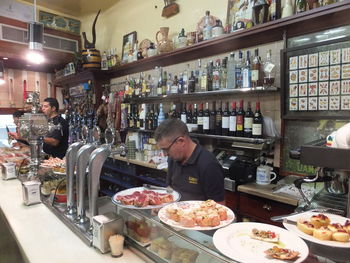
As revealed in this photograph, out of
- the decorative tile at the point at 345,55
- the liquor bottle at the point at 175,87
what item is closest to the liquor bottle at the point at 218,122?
the liquor bottle at the point at 175,87

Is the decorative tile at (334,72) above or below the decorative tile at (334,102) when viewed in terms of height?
above

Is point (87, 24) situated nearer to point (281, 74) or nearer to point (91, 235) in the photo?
point (281, 74)

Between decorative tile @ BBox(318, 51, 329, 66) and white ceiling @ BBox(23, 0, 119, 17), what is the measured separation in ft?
13.8

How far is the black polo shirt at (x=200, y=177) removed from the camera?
176cm

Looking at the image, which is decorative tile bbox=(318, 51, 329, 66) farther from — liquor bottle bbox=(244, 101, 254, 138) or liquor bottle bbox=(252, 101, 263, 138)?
liquor bottle bbox=(244, 101, 254, 138)

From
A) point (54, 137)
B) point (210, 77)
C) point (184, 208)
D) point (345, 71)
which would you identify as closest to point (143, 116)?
point (54, 137)

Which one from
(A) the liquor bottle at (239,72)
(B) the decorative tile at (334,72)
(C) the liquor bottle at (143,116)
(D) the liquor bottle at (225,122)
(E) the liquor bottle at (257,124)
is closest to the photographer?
(B) the decorative tile at (334,72)

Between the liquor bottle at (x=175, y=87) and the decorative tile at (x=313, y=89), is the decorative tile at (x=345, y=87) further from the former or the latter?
the liquor bottle at (x=175, y=87)

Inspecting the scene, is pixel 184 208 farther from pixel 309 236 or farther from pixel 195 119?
pixel 195 119

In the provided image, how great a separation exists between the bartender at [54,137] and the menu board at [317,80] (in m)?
2.93

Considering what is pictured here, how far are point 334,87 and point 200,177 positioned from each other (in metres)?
1.51

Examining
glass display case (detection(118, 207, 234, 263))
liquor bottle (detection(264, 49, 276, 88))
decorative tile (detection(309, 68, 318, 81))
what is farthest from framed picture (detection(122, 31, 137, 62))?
glass display case (detection(118, 207, 234, 263))

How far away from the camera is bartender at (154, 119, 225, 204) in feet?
5.73

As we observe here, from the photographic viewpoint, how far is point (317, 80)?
2.42 meters
